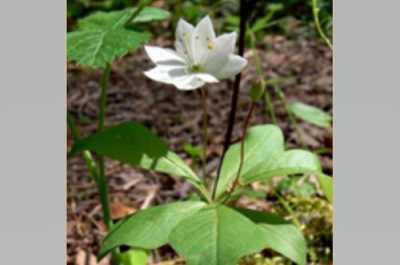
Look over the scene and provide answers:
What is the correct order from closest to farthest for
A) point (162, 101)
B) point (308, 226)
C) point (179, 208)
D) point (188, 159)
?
point (179, 208) → point (308, 226) → point (188, 159) → point (162, 101)

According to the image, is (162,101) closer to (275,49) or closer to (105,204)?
(275,49)

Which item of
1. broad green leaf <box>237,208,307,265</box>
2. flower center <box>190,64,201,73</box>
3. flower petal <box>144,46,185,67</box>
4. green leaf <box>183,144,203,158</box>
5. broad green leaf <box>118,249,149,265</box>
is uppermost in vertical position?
flower petal <box>144,46,185,67</box>

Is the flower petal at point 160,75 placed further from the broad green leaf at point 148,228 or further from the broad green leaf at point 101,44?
the broad green leaf at point 148,228

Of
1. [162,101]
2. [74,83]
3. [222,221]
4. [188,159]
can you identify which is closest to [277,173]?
[222,221]

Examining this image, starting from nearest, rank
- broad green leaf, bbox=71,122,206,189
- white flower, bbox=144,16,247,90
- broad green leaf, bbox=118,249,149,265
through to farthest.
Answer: white flower, bbox=144,16,247,90 → broad green leaf, bbox=71,122,206,189 → broad green leaf, bbox=118,249,149,265

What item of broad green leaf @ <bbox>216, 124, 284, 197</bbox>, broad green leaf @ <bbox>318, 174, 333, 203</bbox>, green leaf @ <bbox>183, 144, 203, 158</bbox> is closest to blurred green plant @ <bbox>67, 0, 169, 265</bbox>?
broad green leaf @ <bbox>216, 124, 284, 197</bbox>

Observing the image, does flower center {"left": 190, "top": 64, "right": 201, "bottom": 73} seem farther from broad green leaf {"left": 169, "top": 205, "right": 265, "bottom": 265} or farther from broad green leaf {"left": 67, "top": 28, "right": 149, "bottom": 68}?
broad green leaf {"left": 169, "top": 205, "right": 265, "bottom": 265}

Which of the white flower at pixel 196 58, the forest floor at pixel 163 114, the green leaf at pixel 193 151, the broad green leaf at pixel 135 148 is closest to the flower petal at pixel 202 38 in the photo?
the white flower at pixel 196 58

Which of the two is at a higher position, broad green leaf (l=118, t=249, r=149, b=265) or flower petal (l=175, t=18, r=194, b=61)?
flower petal (l=175, t=18, r=194, b=61)
